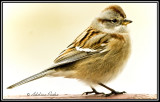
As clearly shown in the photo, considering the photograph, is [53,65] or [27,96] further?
[53,65]

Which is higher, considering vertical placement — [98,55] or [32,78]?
[98,55]

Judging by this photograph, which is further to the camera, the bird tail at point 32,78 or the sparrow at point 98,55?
the sparrow at point 98,55

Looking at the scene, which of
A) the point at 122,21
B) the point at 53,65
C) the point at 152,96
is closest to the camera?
the point at 152,96

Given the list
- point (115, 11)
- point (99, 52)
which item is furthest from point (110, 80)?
point (115, 11)

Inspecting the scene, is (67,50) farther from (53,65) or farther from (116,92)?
(116,92)

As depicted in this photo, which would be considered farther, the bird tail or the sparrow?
the sparrow

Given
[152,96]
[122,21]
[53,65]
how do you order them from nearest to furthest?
1. [152,96]
2. [53,65]
3. [122,21]

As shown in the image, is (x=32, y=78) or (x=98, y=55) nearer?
(x=32, y=78)

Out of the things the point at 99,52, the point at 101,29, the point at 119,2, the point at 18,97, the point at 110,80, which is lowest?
the point at 18,97
